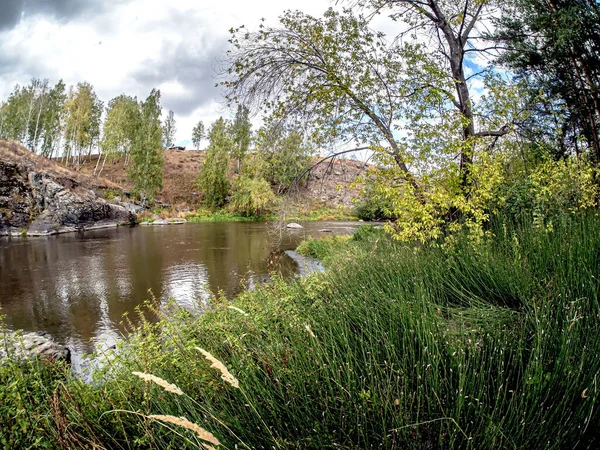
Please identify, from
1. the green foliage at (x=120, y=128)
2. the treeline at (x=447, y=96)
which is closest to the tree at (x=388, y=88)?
the treeline at (x=447, y=96)

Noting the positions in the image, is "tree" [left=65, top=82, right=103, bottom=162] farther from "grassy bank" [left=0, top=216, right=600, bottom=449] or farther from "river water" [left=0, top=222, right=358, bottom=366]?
"grassy bank" [left=0, top=216, right=600, bottom=449]

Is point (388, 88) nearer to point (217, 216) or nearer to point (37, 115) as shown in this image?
point (217, 216)

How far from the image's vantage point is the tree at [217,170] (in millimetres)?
47531

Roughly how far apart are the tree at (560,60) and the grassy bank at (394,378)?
5.75 m

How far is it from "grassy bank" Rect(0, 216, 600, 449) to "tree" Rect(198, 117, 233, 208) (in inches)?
1740

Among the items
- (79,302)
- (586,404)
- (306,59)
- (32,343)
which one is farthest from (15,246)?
(586,404)

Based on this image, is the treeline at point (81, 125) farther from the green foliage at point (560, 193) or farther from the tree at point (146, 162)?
the green foliage at point (560, 193)

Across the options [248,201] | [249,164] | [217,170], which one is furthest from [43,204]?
A: [249,164]

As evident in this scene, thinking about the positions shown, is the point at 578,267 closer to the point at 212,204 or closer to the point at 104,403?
the point at 104,403

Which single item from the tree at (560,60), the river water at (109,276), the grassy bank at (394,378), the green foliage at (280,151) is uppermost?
the tree at (560,60)

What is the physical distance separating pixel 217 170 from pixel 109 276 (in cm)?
3572

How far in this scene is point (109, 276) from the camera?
13.4m

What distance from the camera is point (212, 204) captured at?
4744cm

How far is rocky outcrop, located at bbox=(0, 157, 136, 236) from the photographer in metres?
27.2
